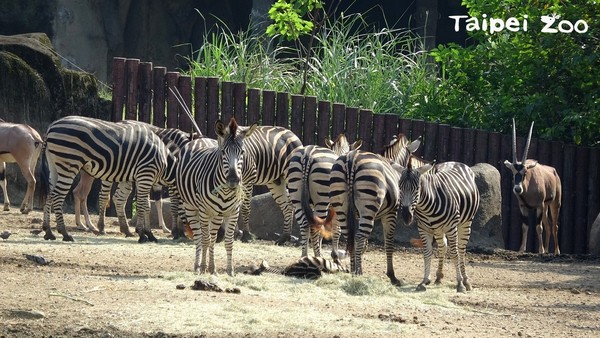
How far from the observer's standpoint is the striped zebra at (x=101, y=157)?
1459 cm

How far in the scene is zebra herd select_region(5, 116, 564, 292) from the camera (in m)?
11.8

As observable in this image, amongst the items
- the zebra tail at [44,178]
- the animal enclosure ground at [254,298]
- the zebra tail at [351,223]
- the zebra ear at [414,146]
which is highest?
the zebra ear at [414,146]

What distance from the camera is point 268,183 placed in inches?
607

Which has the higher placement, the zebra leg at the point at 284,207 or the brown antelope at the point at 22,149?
the brown antelope at the point at 22,149

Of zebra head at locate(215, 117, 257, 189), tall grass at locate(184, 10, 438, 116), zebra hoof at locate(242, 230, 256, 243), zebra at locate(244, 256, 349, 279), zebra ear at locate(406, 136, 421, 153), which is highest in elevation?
tall grass at locate(184, 10, 438, 116)

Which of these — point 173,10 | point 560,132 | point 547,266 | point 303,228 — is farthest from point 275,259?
→ point 173,10

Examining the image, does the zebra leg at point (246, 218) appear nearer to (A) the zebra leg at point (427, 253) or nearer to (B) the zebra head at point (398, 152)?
(B) the zebra head at point (398, 152)

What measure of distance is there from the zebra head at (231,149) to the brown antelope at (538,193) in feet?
22.9

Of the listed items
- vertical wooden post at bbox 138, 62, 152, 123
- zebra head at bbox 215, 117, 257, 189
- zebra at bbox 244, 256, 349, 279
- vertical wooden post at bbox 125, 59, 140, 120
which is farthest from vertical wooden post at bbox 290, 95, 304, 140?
zebra head at bbox 215, 117, 257, 189

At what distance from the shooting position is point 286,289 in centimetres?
1148

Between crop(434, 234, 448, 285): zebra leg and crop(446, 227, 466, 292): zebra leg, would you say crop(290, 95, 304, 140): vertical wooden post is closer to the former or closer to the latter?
crop(434, 234, 448, 285): zebra leg

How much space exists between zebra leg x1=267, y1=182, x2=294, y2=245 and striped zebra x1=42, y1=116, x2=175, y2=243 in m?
1.33

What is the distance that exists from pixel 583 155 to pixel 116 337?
1097cm

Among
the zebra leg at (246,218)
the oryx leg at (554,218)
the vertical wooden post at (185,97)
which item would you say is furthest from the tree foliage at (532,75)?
the zebra leg at (246,218)
